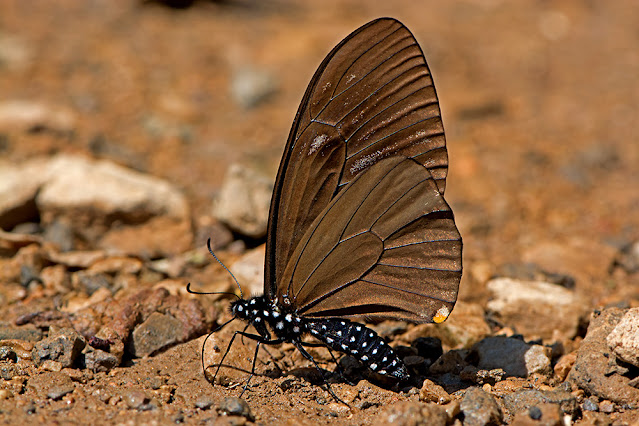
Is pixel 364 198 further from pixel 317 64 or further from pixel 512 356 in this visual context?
pixel 317 64

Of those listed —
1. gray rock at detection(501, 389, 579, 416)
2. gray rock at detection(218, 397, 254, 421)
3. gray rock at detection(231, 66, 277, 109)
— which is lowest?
gray rock at detection(218, 397, 254, 421)

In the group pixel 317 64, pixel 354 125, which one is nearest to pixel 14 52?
pixel 317 64

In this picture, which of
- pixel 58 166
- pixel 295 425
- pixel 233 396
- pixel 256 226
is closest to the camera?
pixel 295 425

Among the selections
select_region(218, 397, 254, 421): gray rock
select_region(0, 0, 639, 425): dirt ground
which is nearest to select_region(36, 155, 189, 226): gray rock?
select_region(0, 0, 639, 425): dirt ground

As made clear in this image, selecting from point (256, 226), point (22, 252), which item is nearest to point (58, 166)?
point (22, 252)

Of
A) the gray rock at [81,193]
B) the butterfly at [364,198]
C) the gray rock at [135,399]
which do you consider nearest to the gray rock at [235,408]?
the gray rock at [135,399]

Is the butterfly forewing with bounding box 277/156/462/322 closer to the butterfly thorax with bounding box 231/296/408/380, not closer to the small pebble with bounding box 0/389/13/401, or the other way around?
the butterfly thorax with bounding box 231/296/408/380

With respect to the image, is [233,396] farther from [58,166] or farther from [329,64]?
[58,166]

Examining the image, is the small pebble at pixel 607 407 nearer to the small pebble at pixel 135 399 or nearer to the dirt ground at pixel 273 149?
the dirt ground at pixel 273 149
